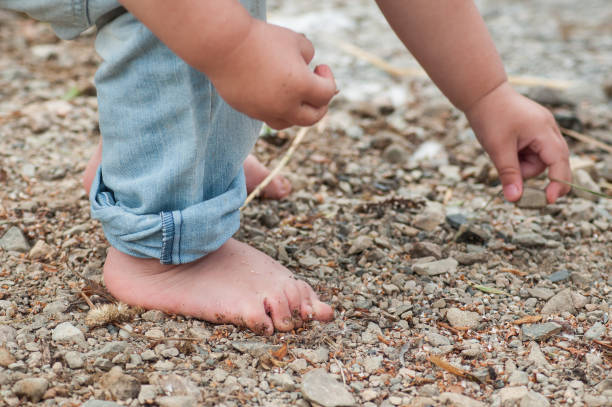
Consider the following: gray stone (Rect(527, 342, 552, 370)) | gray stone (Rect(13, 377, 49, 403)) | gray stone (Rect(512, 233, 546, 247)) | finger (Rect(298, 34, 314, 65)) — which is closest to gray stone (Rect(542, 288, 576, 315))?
gray stone (Rect(527, 342, 552, 370))

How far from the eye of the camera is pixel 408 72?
9.25 ft

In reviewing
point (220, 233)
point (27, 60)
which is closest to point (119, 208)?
point (220, 233)

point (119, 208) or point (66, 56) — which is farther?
point (66, 56)

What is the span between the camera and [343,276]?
141cm

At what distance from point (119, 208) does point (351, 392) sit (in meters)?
0.55

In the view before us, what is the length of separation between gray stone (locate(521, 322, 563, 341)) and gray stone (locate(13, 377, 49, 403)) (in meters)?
0.83

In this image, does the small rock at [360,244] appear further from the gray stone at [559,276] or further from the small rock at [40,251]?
the small rock at [40,251]

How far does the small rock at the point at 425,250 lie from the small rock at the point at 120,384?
730mm

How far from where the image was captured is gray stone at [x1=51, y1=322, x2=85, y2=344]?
3.66ft

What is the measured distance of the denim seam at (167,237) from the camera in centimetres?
118

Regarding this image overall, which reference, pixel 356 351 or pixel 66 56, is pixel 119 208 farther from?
pixel 66 56

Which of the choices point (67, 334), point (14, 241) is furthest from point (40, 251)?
point (67, 334)

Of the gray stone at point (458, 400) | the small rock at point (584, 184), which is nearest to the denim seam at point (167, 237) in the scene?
the gray stone at point (458, 400)

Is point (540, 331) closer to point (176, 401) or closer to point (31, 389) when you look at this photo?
point (176, 401)
